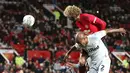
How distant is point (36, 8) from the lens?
24.9 meters

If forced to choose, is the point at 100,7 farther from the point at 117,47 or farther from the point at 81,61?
the point at 81,61

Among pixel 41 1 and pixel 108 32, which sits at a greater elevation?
pixel 108 32

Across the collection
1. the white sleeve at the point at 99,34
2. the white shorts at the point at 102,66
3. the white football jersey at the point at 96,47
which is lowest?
the white shorts at the point at 102,66

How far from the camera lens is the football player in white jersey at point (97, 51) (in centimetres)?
746

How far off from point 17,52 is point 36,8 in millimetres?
6594

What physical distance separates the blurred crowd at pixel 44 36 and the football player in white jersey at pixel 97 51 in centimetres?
866

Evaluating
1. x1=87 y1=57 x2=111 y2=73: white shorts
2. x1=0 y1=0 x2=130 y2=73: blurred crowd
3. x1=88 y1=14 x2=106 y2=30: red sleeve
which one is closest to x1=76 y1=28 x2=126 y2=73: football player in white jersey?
x1=87 y1=57 x2=111 y2=73: white shorts

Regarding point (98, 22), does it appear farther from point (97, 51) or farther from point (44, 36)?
point (44, 36)

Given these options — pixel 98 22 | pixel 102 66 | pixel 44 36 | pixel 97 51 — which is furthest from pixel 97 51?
pixel 44 36

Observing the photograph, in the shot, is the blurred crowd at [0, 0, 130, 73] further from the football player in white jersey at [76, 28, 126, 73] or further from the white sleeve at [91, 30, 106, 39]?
the white sleeve at [91, 30, 106, 39]

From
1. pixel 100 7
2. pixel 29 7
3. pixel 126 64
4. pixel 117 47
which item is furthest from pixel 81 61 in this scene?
pixel 100 7

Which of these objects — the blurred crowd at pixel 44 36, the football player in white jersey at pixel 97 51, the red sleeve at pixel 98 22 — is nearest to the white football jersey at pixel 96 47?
the football player in white jersey at pixel 97 51

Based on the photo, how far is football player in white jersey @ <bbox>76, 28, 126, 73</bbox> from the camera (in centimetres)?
746

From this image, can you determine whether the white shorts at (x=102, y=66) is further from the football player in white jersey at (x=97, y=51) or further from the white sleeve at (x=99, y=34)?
the white sleeve at (x=99, y=34)
